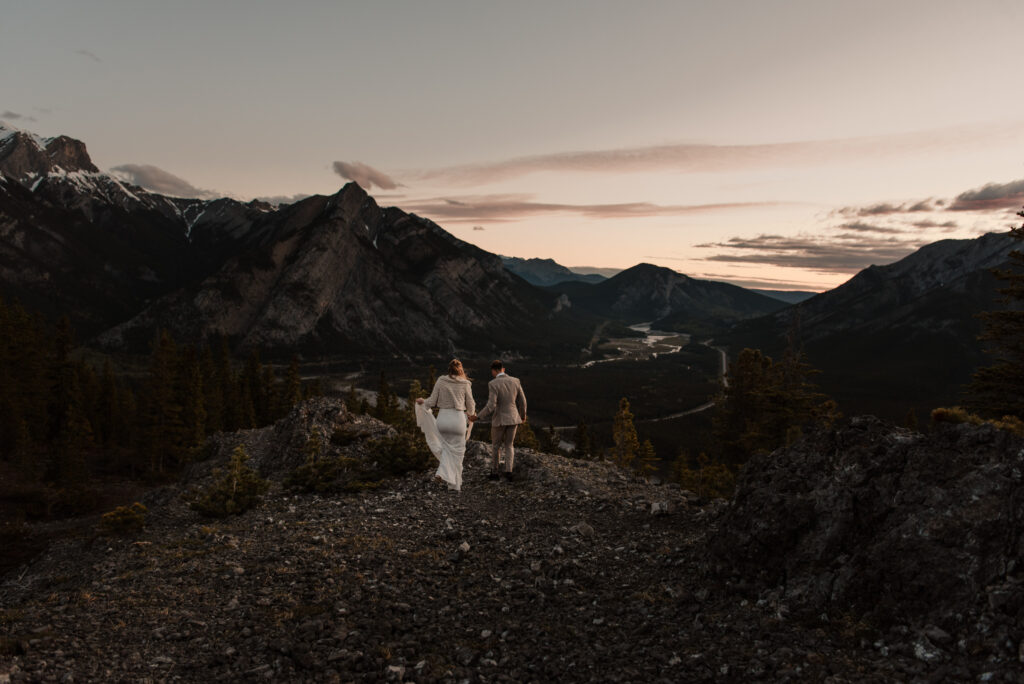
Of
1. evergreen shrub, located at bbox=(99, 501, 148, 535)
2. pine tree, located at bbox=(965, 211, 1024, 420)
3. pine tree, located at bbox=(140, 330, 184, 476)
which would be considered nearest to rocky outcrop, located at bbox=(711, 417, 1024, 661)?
pine tree, located at bbox=(965, 211, 1024, 420)

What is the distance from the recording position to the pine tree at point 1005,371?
874 inches

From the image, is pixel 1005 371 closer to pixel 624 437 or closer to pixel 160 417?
pixel 624 437

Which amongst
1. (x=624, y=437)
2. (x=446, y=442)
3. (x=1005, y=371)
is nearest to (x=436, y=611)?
(x=446, y=442)

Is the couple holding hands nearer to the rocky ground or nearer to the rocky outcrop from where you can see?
the rocky ground

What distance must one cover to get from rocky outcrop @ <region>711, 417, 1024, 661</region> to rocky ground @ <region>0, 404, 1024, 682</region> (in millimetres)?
177

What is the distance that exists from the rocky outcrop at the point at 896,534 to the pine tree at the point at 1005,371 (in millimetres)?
18181

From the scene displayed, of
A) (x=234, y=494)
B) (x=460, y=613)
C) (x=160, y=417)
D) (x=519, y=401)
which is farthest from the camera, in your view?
(x=160, y=417)

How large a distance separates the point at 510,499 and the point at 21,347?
2524 inches

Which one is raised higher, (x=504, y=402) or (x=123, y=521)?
(x=504, y=402)

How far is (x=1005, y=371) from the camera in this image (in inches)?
900

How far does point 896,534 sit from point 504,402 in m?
9.94

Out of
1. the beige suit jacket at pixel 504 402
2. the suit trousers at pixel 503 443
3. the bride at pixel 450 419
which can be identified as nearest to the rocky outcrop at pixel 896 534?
the beige suit jacket at pixel 504 402

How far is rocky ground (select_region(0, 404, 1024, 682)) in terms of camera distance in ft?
23.2

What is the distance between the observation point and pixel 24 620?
909 centimetres
